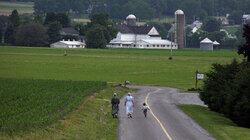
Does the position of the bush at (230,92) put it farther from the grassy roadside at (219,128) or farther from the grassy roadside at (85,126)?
the grassy roadside at (85,126)

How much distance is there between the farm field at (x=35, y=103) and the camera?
33.6 m

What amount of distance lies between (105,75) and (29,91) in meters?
46.4

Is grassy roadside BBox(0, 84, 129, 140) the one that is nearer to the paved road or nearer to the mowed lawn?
the paved road

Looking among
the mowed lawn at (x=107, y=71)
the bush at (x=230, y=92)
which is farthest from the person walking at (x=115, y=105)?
the mowed lawn at (x=107, y=71)

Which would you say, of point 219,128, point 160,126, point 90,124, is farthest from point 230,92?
point 90,124

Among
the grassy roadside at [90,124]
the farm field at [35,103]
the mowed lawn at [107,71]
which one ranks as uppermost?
the farm field at [35,103]

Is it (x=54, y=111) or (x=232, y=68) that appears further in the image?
(x=232, y=68)

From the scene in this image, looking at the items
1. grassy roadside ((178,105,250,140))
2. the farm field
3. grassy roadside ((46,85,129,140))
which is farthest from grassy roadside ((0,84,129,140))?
grassy roadside ((178,105,250,140))

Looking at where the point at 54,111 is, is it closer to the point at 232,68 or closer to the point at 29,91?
the point at 29,91

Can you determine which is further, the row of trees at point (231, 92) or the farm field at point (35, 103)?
the row of trees at point (231, 92)

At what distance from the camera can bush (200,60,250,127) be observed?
43.5 m

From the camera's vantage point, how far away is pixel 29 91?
2156 inches

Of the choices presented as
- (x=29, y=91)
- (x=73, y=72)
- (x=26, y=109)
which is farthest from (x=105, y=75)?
(x=26, y=109)

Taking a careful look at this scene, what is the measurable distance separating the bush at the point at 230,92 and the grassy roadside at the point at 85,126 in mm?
9485
